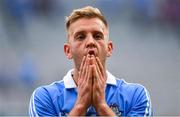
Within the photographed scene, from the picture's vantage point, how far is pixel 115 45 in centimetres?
1098

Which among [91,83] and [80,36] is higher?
[80,36]

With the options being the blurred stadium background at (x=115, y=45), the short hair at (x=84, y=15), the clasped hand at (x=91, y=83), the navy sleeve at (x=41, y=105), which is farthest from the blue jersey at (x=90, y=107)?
the blurred stadium background at (x=115, y=45)

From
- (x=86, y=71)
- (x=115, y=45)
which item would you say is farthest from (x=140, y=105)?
(x=115, y=45)

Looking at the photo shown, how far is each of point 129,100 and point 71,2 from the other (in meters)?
8.11

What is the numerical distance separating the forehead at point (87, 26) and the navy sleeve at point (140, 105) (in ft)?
1.66

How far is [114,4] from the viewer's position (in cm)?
1176

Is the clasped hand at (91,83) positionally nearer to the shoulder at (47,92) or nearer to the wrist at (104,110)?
the wrist at (104,110)

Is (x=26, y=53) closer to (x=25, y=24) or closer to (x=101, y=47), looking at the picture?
(x=25, y=24)

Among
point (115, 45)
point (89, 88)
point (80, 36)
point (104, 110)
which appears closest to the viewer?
point (104, 110)

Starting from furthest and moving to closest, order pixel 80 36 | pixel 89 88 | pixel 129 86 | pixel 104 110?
pixel 129 86 → pixel 80 36 → pixel 89 88 → pixel 104 110

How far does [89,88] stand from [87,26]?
45 centimetres

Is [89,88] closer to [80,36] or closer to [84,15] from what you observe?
[80,36]

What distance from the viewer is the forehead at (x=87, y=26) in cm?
394

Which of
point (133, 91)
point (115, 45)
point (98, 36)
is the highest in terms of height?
point (115, 45)
